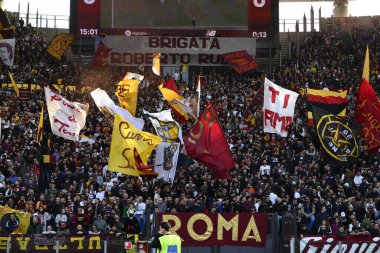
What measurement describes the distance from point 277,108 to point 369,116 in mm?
3107

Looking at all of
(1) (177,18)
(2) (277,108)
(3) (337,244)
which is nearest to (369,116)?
(2) (277,108)

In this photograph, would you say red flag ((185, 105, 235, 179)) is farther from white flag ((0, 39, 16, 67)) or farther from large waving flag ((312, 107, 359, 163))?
white flag ((0, 39, 16, 67))

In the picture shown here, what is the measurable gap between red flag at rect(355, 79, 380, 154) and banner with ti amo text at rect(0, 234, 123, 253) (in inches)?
387

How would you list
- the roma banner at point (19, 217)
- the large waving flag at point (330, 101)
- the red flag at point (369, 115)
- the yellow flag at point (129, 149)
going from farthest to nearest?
the large waving flag at point (330, 101)
the red flag at point (369, 115)
the yellow flag at point (129, 149)
the roma banner at point (19, 217)

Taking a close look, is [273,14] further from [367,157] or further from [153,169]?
[153,169]

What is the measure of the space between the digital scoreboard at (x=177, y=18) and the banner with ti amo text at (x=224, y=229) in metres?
24.1

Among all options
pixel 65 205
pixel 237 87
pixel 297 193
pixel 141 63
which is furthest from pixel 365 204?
pixel 141 63

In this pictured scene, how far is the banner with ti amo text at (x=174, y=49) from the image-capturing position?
44406 millimetres

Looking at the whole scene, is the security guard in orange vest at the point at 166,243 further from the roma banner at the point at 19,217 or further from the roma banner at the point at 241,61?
the roma banner at the point at 241,61

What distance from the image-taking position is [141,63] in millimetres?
44406

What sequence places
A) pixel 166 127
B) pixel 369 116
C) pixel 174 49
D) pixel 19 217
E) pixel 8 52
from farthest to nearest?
pixel 174 49, pixel 8 52, pixel 369 116, pixel 166 127, pixel 19 217

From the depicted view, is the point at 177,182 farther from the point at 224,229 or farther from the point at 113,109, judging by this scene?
the point at 224,229

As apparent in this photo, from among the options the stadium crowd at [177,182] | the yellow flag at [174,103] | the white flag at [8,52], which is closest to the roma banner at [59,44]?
the white flag at [8,52]

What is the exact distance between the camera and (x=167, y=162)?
25234mm
